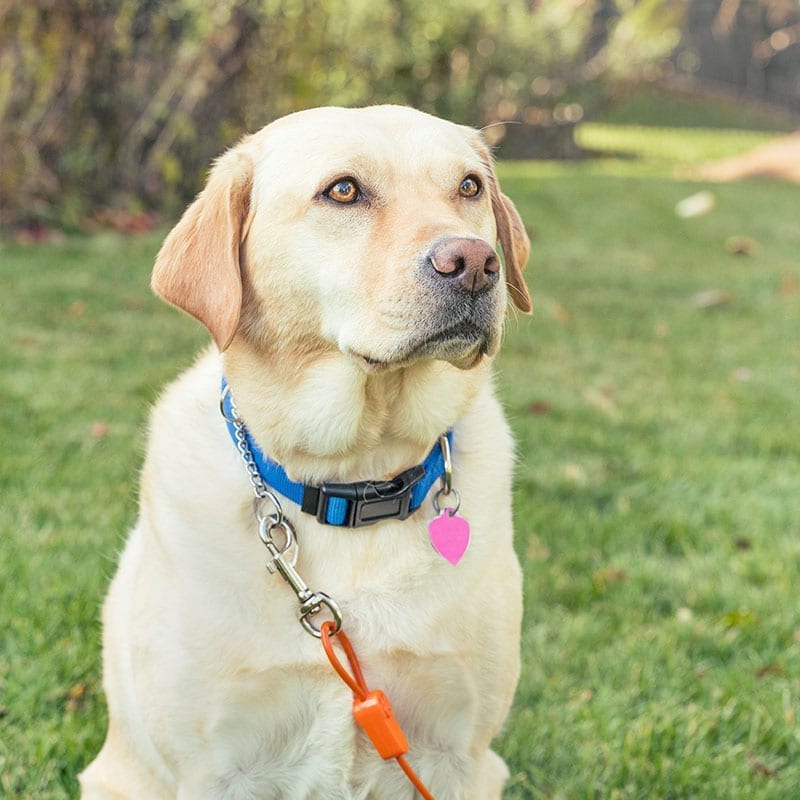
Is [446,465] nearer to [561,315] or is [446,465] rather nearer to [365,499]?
[365,499]

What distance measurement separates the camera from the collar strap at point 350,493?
2.13m

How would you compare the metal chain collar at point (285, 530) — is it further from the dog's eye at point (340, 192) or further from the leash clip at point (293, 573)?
the dog's eye at point (340, 192)

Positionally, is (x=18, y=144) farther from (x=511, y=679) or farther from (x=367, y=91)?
(x=511, y=679)

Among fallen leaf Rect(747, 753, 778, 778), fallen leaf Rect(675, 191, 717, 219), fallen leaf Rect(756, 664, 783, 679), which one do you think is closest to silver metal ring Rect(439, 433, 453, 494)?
fallen leaf Rect(747, 753, 778, 778)

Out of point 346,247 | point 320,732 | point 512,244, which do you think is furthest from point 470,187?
point 320,732

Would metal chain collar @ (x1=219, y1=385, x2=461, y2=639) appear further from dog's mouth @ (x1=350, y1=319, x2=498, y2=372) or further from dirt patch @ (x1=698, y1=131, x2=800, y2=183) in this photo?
dirt patch @ (x1=698, y1=131, x2=800, y2=183)

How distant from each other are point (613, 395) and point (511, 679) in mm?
3310

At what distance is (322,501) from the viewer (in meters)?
2.14

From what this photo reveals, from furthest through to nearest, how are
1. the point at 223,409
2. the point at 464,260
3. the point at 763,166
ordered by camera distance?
the point at 763,166
the point at 223,409
the point at 464,260

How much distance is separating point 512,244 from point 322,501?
0.80 m

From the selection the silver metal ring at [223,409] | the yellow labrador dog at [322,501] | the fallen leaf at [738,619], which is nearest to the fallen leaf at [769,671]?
the fallen leaf at [738,619]

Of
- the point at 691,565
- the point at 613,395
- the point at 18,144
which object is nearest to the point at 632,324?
the point at 613,395

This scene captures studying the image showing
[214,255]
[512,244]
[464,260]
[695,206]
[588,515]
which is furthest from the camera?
[695,206]

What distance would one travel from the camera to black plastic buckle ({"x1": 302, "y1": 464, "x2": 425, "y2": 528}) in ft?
7.01
